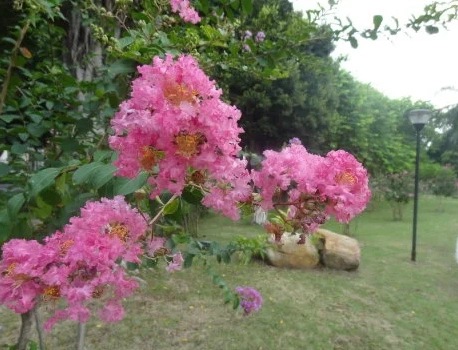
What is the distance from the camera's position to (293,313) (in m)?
3.60

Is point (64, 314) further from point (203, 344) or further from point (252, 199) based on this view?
point (203, 344)

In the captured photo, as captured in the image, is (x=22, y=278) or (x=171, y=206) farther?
(x=171, y=206)

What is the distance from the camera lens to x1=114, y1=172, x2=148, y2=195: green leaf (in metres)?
0.82

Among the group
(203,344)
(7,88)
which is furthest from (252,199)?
(203,344)

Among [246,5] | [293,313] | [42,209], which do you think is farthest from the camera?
[293,313]

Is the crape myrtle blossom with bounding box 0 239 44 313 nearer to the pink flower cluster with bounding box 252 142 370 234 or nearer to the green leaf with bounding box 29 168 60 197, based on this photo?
the green leaf with bounding box 29 168 60 197

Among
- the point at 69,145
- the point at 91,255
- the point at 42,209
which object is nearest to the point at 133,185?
the point at 91,255

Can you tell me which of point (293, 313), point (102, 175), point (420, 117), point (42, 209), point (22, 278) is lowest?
point (293, 313)

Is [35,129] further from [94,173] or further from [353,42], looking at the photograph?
[353,42]

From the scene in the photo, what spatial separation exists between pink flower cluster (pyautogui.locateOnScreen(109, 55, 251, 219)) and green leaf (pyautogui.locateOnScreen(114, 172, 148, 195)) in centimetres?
10

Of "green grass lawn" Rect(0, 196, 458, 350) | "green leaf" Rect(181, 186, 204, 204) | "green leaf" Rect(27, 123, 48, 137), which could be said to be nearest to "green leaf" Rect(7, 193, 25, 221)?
"green leaf" Rect(181, 186, 204, 204)

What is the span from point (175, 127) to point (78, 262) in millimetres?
296

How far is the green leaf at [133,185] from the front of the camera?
82 cm

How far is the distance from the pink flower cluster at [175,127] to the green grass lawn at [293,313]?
2457 millimetres
